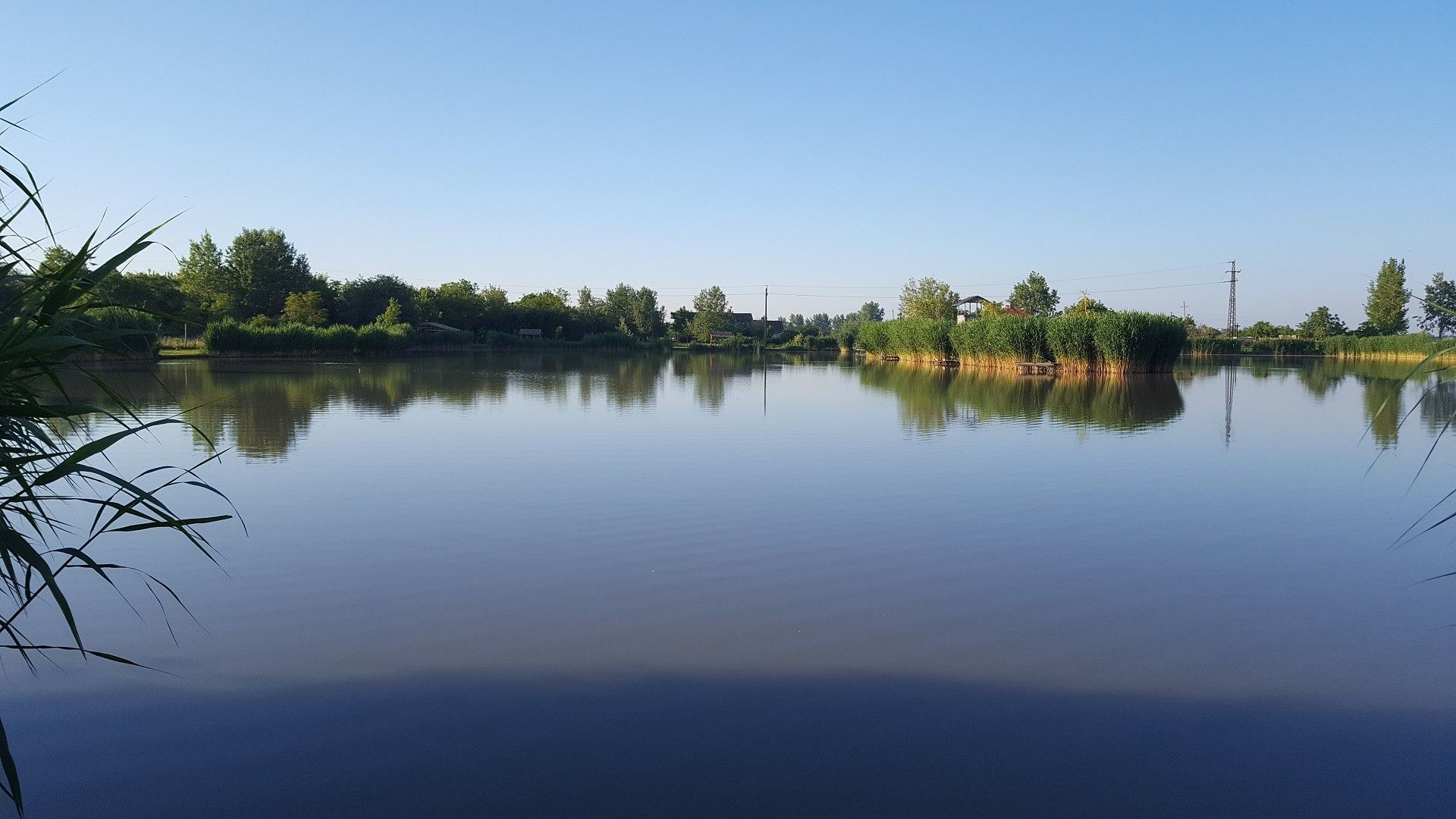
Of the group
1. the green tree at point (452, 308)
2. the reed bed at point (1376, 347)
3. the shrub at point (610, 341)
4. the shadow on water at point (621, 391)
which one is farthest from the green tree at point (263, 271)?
the reed bed at point (1376, 347)

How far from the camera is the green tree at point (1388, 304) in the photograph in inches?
2258

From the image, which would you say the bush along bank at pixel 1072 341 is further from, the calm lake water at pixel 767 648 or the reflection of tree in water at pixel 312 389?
the calm lake water at pixel 767 648

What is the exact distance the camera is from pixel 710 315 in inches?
3504

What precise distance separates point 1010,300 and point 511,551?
259 ft

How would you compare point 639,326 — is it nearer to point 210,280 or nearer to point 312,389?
point 210,280

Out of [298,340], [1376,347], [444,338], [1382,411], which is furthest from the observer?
[444,338]

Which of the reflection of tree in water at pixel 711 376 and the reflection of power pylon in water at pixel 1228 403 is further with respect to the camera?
Answer: the reflection of tree in water at pixel 711 376

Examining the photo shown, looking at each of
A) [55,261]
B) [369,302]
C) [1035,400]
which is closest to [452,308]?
[369,302]

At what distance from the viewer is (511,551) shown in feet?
22.0

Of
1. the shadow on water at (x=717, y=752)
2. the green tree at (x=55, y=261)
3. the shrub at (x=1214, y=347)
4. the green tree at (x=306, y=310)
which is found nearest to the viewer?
the green tree at (x=55, y=261)

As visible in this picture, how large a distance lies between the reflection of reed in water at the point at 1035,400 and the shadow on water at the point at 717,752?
1059 cm

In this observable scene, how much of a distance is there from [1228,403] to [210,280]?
62.8 m

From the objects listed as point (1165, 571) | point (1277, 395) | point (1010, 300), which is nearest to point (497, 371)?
point (1277, 395)

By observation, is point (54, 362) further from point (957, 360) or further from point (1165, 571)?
point (957, 360)
